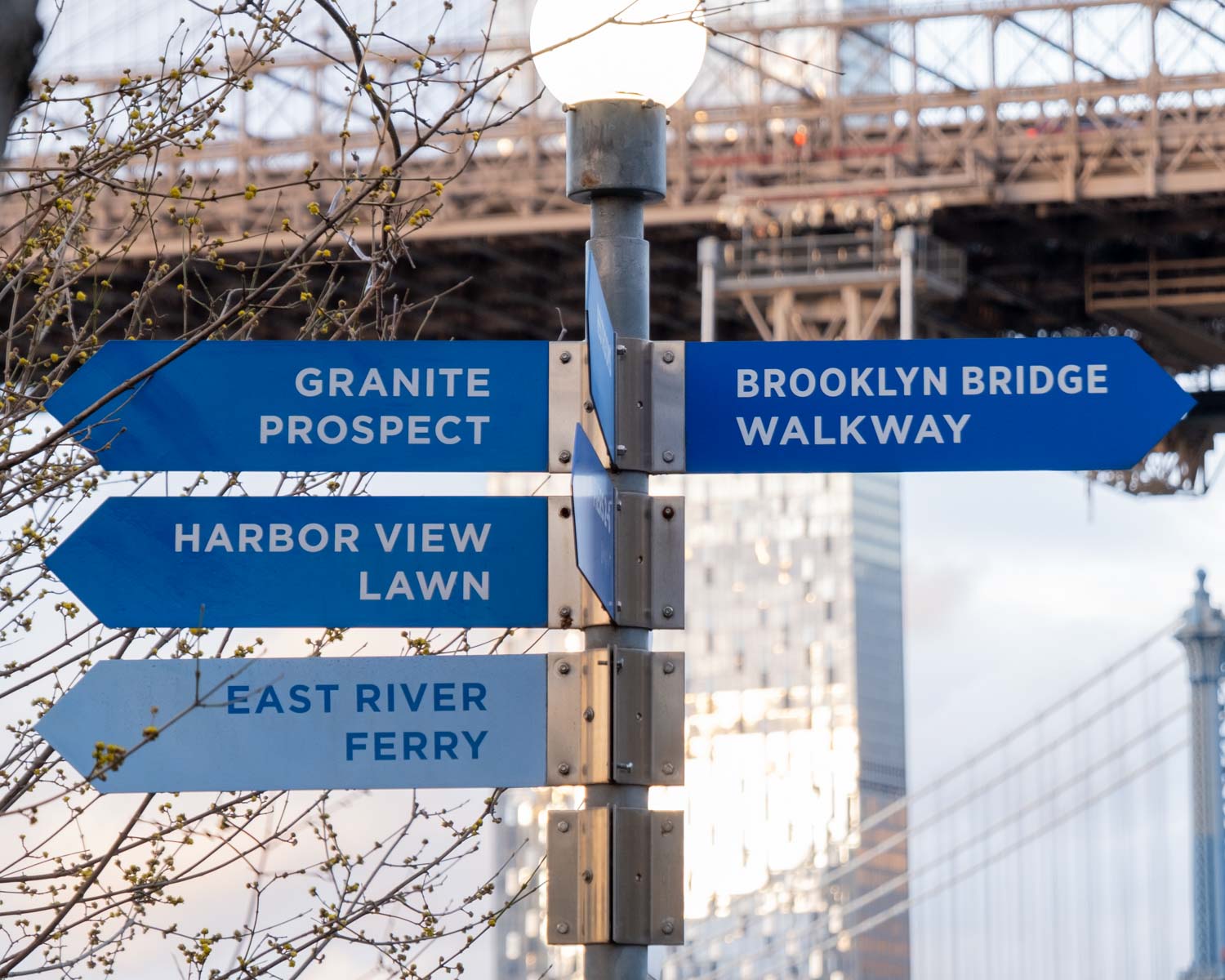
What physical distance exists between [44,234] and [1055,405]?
11.6ft

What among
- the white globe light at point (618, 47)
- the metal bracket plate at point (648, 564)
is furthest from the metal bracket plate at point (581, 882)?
the white globe light at point (618, 47)

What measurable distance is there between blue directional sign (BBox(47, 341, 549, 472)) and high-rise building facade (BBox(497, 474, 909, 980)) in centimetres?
12925

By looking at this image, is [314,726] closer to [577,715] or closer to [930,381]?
[577,715]

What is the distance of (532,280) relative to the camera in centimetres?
4731

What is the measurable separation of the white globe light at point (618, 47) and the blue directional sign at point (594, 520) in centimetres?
87

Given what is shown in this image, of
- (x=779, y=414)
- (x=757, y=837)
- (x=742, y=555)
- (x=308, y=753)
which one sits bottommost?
(x=308, y=753)

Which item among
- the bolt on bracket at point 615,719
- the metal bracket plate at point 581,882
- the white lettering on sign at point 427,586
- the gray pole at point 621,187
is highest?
the gray pole at point 621,187

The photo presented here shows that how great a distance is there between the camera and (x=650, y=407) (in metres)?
4.66

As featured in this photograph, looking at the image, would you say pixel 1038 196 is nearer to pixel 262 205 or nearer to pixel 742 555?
pixel 262 205

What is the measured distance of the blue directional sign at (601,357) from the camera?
4.41m

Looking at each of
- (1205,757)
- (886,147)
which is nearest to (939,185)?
(886,147)

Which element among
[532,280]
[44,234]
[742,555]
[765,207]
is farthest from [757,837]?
[44,234]

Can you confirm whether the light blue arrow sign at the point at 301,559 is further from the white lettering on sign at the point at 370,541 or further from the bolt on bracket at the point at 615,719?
the bolt on bracket at the point at 615,719

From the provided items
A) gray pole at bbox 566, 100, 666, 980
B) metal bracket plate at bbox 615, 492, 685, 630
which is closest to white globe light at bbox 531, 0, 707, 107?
gray pole at bbox 566, 100, 666, 980
